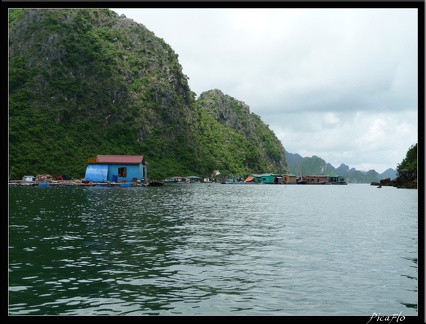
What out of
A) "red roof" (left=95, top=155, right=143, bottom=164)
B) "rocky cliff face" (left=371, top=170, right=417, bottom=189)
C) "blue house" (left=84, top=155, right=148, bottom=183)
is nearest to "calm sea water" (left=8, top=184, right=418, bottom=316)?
"blue house" (left=84, top=155, right=148, bottom=183)

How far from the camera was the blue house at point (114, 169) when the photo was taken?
137 meters

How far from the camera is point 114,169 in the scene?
138875mm

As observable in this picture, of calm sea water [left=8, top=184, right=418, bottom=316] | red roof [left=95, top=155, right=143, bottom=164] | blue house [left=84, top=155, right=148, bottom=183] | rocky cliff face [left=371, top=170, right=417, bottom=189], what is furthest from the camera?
rocky cliff face [left=371, top=170, right=417, bottom=189]

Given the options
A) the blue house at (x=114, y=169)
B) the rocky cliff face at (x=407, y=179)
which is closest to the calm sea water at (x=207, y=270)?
the blue house at (x=114, y=169)

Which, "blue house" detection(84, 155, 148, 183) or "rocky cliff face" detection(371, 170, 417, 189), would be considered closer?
"blue house" detection(84, 155, 148, 183)

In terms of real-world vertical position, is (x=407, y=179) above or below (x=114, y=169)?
below

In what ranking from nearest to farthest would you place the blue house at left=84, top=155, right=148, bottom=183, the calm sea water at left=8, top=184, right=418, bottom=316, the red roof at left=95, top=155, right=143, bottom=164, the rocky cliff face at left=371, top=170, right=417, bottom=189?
the calm sea water at left=8, top=184, right=418, bottom=316, the blue house at left=84, top=155, right=148, bottom=183, the red roof at left=95, top=155, right=143, bottom=164, the rocky cliff face at left=371, top=170, right=417, bottom=189

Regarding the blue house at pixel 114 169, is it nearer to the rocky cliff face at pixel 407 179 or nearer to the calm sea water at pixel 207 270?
the calm sea water at pixel 207 270

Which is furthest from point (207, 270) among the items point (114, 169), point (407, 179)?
point (407, 179)

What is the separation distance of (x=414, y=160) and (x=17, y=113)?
18145cm

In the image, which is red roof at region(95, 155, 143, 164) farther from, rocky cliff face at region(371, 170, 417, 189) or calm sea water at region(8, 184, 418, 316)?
rocky cliff face at region(371, 170, 417, 189)

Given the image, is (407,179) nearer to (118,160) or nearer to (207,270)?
(118,160)

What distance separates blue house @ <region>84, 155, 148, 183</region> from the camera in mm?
136875

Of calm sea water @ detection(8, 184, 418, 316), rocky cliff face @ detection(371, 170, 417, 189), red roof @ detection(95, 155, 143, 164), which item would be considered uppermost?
red roof @ detection(95, 155, 143, 164)
